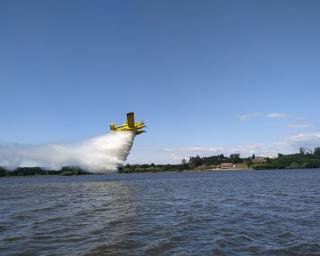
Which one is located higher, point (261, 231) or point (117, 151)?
point (117, 151)

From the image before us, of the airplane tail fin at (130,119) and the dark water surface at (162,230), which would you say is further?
the airplane tail fin at (130,119)

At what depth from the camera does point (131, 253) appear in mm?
12438

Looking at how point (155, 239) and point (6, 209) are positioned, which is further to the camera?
point (6, 209)

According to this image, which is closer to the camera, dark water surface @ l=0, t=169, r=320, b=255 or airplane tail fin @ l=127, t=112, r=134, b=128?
dark water surface @ l=0, t=169, r=320, b=255

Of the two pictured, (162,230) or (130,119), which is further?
(130,119)

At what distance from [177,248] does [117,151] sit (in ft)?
141

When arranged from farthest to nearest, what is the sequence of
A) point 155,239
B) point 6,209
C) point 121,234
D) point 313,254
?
1. point 6,209
2. point 121,234
3. point 155,239
4. point 313,254

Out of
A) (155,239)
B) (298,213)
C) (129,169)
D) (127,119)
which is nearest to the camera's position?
(155,239)

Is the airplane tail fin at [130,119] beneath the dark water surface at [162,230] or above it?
above

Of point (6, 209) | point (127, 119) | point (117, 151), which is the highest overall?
point (127, 119)

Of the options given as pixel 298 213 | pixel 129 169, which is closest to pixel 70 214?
pixel 298 213

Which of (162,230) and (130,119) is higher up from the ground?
(130,119)

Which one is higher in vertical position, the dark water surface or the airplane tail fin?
the airplane tail fin

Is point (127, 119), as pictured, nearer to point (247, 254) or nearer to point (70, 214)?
point (70, 214)
